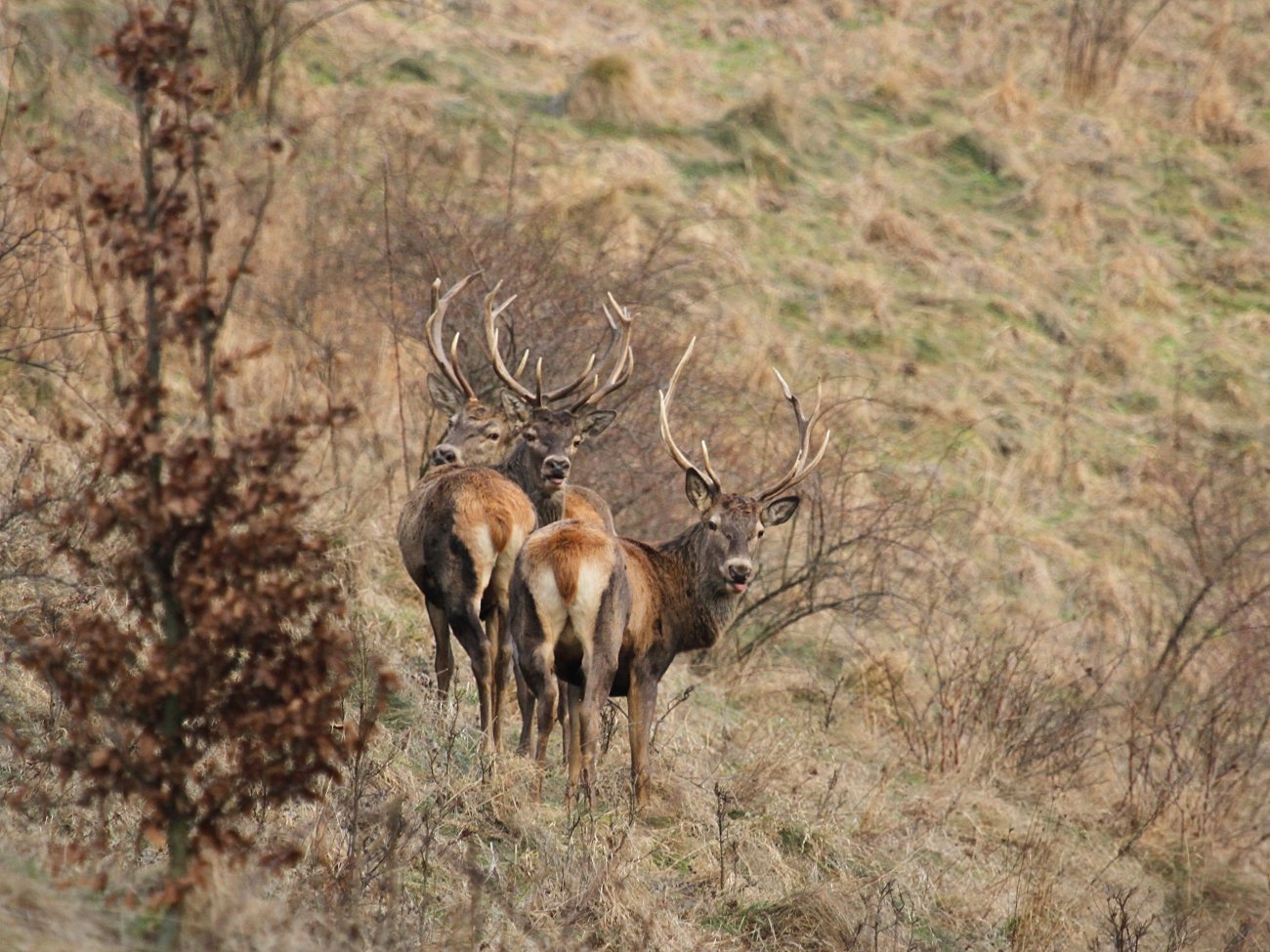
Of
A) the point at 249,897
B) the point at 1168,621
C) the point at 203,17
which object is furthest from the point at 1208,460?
the point at 249,897

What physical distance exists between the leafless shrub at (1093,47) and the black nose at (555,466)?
18.0m

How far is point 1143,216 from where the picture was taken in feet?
73.7

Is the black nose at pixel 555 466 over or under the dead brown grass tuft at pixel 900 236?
over

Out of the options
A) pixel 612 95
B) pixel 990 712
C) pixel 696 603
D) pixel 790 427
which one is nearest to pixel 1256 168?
pixel 612 95

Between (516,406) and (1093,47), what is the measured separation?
1761 centimetres

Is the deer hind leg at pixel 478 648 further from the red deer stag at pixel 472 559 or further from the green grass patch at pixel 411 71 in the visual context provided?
the green grass patch at pixel 411 71

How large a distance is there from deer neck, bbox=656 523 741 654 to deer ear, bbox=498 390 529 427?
1720 millimetres

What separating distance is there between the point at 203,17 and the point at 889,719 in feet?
35.4

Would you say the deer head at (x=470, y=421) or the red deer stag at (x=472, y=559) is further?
the deer head at (x=470, y=421)

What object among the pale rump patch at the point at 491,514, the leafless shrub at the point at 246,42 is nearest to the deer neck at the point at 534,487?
the pale rump patch at the point at 491,514

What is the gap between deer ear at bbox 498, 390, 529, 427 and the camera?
9.88 meters

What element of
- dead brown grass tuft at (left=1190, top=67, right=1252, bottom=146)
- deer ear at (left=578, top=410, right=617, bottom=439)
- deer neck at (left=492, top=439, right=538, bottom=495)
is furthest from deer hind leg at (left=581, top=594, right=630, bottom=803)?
dead brown grass tuft at (left=1190, top=67, right=1252, bottom=146)

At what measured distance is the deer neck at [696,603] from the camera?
334 inches

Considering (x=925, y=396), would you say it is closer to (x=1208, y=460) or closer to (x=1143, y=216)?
(x=1208, y=460)
